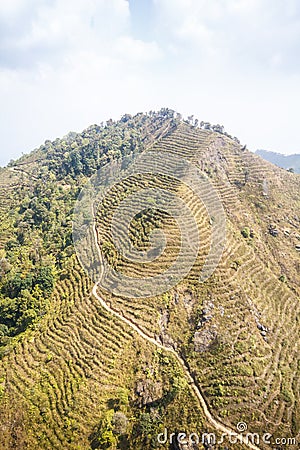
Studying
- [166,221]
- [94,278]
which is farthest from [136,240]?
[94,278]

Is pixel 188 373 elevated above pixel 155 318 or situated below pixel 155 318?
below

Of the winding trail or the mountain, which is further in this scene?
the mountain

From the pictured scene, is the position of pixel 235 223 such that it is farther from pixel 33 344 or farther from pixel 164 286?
pixel 33 344

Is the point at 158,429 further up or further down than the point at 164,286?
further down

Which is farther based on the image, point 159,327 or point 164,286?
point 164,286

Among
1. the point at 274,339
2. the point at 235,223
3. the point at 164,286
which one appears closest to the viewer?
the point at 274,339

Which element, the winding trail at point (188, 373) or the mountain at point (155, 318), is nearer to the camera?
the winding trail at point (188, 373)

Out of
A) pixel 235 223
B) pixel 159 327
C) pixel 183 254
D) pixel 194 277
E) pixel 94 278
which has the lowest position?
pixel 159 327

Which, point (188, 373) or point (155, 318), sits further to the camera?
point (155, 318)
